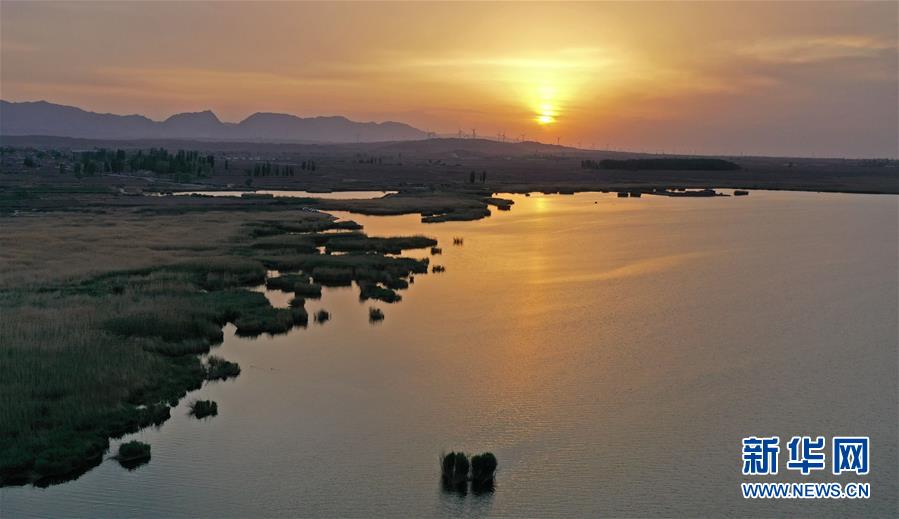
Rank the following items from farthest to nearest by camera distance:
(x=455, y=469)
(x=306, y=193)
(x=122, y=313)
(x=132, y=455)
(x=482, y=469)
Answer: (x=306, y=193), (x=122, y=313), (x=132, y=455), (x=455, y=469), (x=482, y=469)

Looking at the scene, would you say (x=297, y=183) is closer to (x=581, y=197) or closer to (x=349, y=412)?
(x=581, y=197)

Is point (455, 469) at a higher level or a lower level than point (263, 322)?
lower

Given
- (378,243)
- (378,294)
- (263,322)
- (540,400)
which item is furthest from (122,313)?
(378,243)

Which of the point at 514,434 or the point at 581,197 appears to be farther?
the point at 581,197

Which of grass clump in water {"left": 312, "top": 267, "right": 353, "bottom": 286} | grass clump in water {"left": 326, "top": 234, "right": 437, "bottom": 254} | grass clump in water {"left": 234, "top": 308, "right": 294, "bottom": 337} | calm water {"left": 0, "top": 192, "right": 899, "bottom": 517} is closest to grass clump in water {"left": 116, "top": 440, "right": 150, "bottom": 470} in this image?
calm water {"left": 0, "top": 192, "right": 899, "bottom": 517}

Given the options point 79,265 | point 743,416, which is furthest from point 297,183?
point 743,416

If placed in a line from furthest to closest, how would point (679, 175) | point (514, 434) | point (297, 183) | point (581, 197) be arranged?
point (679, 175), point (297, 183), point (581, 197), point (514, 434)

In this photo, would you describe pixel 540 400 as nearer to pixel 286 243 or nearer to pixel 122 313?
pixel 122 313

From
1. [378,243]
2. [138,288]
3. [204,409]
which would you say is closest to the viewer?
[204,409]
